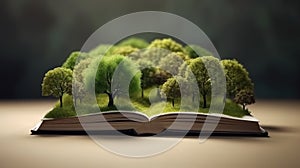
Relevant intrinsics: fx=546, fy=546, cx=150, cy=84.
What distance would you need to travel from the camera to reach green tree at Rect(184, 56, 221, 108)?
8.32 feet

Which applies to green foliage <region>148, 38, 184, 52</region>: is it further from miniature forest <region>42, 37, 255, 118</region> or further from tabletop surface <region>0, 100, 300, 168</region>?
tabletop surface <region>0, 100, 300, 168</region>

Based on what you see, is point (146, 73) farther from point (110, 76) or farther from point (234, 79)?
point (234, 79)

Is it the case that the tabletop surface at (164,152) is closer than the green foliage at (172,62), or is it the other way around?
the tabletop surface at (164,152)

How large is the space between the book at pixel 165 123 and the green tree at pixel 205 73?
0.14 metres

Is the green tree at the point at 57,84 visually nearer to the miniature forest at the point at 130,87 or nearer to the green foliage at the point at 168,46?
the miniature forest at the point at 130,87

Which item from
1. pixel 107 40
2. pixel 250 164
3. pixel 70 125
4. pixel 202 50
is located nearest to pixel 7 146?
pixel 70 125

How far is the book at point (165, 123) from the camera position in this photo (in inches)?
95.2

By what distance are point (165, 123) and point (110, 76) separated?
0.36m

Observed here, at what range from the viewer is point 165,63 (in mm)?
2895

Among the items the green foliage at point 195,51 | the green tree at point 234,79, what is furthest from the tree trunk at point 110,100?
the green foliage at point 195,51

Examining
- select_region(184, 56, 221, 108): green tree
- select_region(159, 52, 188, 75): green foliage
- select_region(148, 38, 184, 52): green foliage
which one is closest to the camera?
select_region(184, 56, 221, 108): green tree

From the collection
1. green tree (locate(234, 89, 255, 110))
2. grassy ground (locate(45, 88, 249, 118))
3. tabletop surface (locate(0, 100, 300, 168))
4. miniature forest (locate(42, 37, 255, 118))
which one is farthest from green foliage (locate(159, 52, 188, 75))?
tabletop surface (locate(0, 100, 300, 168))

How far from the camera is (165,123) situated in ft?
7.98

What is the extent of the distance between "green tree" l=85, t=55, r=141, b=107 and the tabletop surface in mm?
260
